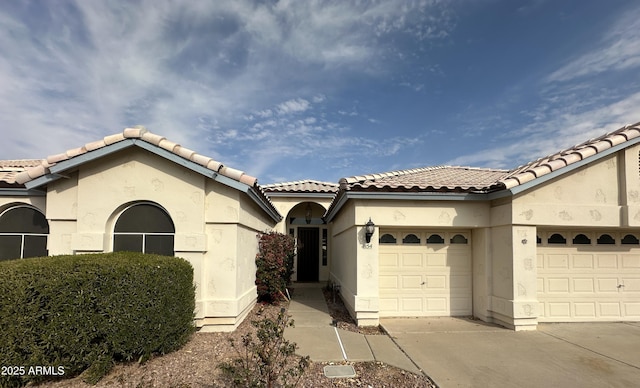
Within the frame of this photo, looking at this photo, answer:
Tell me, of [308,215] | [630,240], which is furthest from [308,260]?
[630,240]

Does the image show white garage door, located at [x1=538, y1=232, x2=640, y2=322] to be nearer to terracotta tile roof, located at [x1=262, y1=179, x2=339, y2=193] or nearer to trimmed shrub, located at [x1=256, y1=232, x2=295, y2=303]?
trimmed shrub, located at [x1=256, y1=232, x2=295, y2=303]

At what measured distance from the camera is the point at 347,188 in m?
8.26

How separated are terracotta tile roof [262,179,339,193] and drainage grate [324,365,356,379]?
11.1 metres

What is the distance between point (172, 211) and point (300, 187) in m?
9.58

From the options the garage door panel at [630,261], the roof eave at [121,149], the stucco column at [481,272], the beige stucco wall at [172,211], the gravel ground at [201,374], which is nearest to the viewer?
the gravel ground at [201,374]

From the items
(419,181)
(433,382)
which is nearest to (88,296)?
(433,382)

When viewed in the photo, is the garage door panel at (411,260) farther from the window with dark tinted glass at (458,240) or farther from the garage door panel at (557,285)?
the garage door panel at (557,285)

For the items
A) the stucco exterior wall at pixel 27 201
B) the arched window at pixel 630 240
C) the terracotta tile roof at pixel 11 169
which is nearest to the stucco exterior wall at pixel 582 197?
the arched window at pixel 630 240

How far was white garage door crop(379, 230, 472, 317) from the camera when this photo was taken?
8.84 meters

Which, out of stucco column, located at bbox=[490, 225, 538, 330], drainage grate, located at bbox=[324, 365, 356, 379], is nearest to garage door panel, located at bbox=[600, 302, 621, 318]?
stucco column, located at bbox=[490, 225, 538, 330]

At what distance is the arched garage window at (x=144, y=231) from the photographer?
7.51m

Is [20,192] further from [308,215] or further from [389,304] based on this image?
[308,215]

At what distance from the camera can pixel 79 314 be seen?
5.02m

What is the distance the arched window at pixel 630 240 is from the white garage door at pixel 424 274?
151 inches
